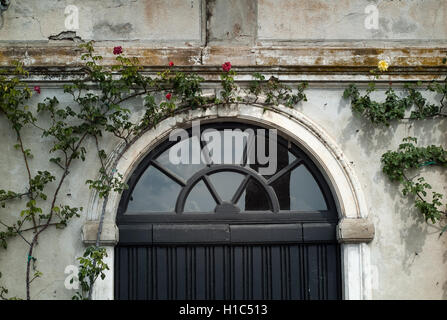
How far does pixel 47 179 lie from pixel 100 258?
0.87 meters

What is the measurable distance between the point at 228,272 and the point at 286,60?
76.9 inches

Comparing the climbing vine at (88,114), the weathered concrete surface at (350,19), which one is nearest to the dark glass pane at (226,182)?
the climbing vine at (88,114)

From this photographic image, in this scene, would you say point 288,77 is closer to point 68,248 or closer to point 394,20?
point 394,20

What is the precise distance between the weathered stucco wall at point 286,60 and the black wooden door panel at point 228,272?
0.45 metres

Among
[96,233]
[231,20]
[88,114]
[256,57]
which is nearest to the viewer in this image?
[96,233]

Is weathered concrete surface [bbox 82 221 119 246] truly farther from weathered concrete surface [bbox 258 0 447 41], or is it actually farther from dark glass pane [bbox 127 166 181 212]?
weathered concrete surface [bbox 258 0 447 41]

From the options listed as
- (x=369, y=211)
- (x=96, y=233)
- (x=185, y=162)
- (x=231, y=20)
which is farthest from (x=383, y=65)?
(x=96, y=233)

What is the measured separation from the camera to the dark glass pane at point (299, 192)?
276 inches

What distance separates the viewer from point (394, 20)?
7020 mm

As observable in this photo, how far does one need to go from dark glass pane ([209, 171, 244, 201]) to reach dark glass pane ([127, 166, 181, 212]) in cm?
34

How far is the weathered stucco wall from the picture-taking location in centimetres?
669

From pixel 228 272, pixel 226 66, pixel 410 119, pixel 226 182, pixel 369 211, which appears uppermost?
pixel 226 66

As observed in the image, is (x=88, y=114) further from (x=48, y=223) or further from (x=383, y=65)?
(x=383, y=65)

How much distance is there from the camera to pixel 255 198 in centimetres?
700
